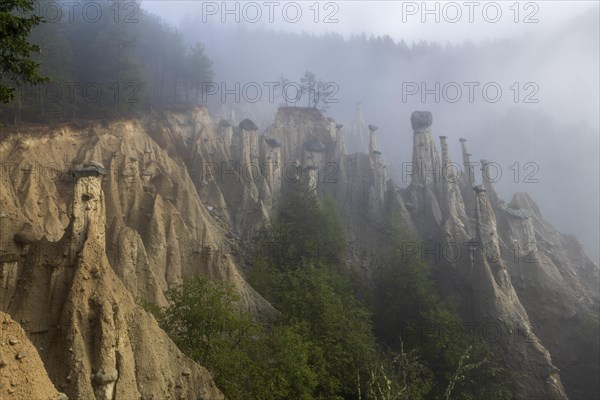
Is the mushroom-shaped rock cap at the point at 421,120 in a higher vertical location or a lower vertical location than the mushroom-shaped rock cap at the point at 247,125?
higher

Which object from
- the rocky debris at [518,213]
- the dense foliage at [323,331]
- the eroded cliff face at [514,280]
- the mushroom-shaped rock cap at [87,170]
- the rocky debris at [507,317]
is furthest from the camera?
the rocky debris at [518,213]

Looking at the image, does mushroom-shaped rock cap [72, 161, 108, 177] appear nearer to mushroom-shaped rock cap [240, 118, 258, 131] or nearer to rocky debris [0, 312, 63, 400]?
rocky debris [0, 312, 63, 400]

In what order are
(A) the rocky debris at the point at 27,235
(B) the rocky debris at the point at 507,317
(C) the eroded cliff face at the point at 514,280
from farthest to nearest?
(C) the eroded cliff face at the point at 514,280 < (B) the rocky debris at the point at 507,317 < (A) the rocky debris at the point at 27,235

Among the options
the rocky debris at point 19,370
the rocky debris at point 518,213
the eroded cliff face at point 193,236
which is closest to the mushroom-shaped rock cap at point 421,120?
the eroded cliff face at point 193,236

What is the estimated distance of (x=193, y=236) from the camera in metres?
25.4

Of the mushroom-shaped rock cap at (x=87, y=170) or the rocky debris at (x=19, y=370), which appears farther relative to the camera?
the mushroom-shaped rock cap at (x=87, y=170)

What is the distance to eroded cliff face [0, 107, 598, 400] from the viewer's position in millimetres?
12305

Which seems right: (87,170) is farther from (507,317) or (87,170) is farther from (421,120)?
(421,120)

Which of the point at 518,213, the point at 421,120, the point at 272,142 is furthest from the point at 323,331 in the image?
the point at 421,120

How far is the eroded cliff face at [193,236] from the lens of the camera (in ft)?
40.4

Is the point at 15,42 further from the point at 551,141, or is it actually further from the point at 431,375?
the point at 551,141

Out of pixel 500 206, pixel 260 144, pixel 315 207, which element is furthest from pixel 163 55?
pixel 500 206

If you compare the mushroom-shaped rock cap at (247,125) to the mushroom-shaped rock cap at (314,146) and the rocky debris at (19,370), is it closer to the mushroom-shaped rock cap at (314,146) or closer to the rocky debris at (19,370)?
the mushroom-shaped rock cap at (314,146)

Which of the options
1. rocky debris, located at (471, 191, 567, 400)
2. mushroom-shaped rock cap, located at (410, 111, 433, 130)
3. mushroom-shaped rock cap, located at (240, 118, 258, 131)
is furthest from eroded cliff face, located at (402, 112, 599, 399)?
mushroom-shaped rock cap, located at (240, 118, 258, 131)
